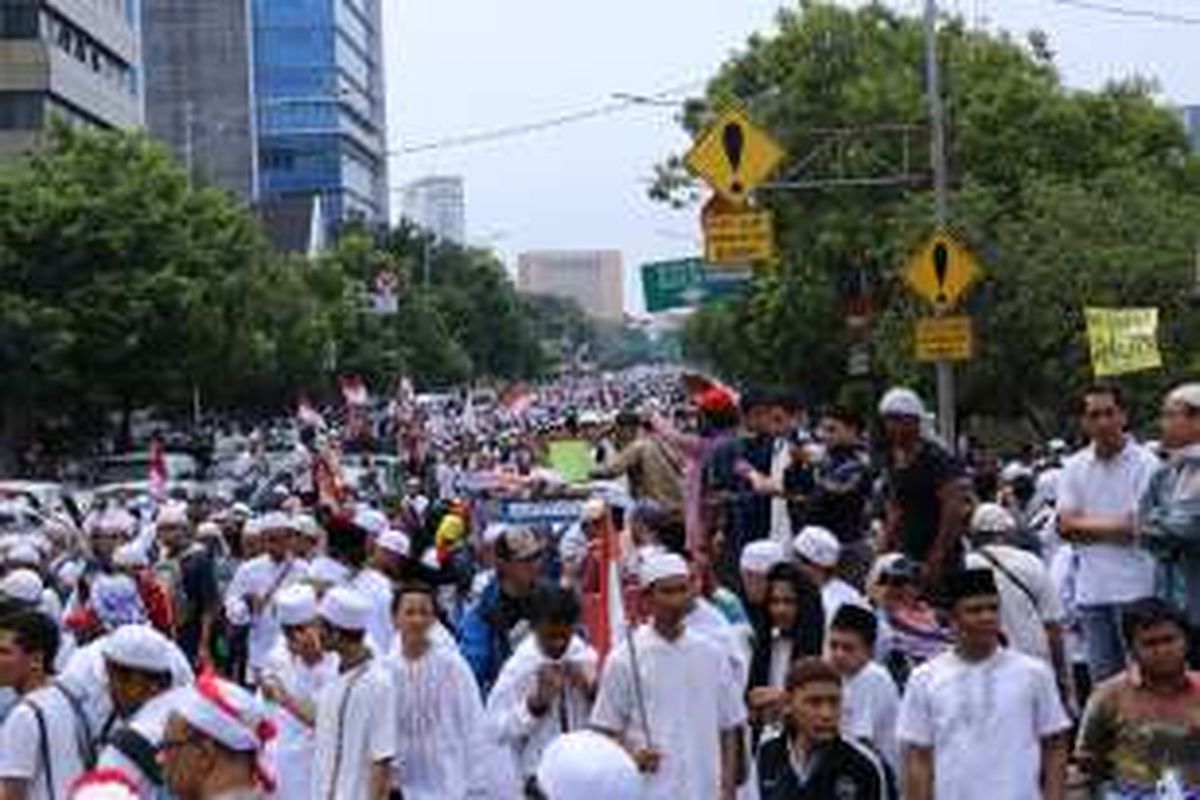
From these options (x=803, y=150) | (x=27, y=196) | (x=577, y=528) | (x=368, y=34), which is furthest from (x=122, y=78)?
(x=368, y=34)

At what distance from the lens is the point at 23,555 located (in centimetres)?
1616

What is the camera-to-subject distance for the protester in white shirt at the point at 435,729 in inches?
399

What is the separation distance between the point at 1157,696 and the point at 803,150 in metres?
40.1

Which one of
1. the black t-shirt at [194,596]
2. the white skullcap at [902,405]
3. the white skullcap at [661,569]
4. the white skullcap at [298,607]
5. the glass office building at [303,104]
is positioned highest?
the glass office building at [303,104]

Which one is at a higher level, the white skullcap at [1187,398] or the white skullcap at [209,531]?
the white skullcap at [1187,398]

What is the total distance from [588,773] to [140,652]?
3399mm

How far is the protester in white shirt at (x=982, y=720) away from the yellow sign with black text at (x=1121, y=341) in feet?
47.6

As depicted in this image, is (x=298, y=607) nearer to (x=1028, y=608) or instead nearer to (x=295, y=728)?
(x=295, y=728)

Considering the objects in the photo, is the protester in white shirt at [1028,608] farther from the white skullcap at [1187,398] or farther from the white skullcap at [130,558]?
the white skullcap at [130,558]

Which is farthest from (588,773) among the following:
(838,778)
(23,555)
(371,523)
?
(23,555)

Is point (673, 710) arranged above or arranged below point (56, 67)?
below

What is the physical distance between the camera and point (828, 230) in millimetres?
46250

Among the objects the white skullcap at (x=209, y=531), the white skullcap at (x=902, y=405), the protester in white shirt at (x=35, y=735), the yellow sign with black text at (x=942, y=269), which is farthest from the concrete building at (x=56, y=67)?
the protester in white shirt at (x=35, y=735)

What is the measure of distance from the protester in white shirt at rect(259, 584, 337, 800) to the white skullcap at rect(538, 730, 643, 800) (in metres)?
5.78
